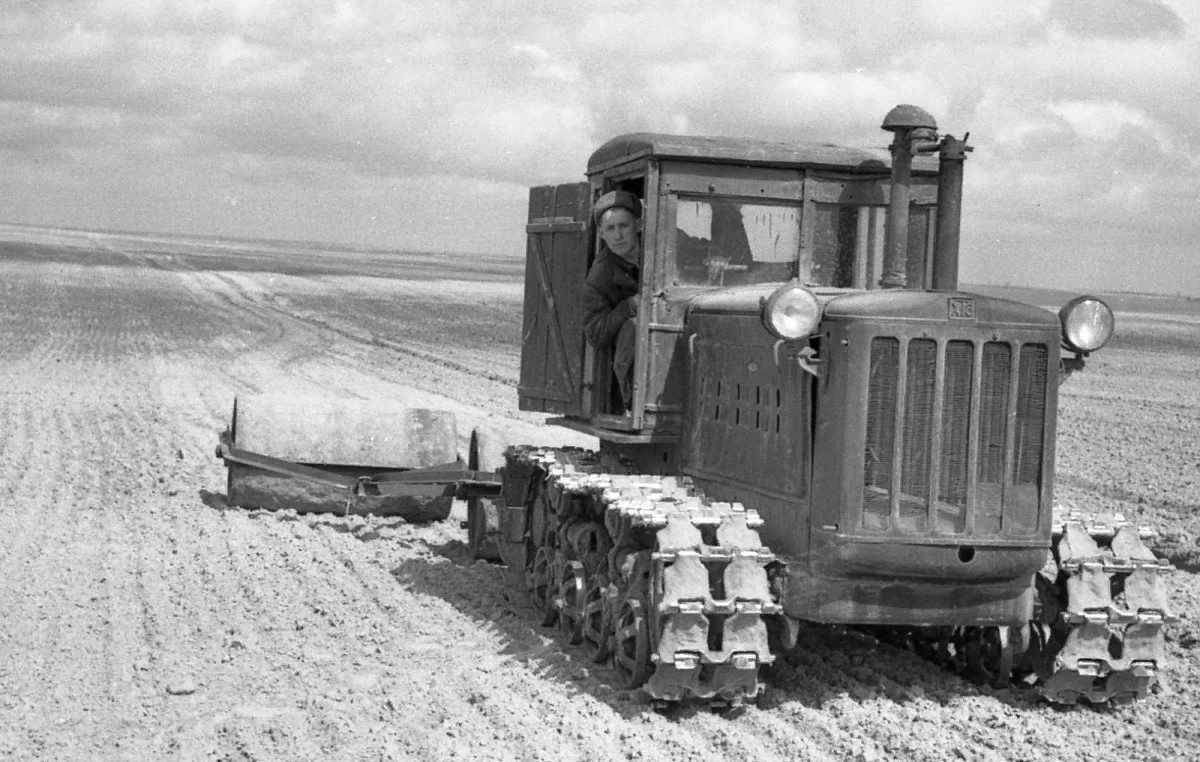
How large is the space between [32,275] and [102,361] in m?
35.6

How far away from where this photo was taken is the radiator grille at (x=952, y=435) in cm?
764

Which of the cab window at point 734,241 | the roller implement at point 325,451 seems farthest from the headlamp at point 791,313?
the roller implement at point 325,451

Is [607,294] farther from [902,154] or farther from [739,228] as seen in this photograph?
[902,154]

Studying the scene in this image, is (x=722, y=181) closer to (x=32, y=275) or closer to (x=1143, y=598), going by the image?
(x=1143, y=598)

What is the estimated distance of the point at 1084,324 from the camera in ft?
26.3

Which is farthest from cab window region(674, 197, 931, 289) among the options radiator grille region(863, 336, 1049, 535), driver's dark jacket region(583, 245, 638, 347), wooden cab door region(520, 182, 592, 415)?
radiator grille region(863, 336, 1049, 535)

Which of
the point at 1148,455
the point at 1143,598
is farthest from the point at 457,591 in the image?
the point at 1148,455

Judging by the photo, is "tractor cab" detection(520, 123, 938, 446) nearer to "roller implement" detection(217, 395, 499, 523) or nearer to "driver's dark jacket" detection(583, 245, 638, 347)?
"driver's dark jacket" detection(583, 245, 638, 347)

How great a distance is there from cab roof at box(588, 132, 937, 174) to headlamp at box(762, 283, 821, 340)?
1670 millimetres

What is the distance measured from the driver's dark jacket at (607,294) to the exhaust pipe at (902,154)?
1.59 metres

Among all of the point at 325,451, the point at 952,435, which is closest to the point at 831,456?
the point at 952,435

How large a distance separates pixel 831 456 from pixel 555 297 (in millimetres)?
3448

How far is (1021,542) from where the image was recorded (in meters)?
7.79

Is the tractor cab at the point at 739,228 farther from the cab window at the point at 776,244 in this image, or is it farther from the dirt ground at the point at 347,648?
the dirt ground at the point at 347,648
